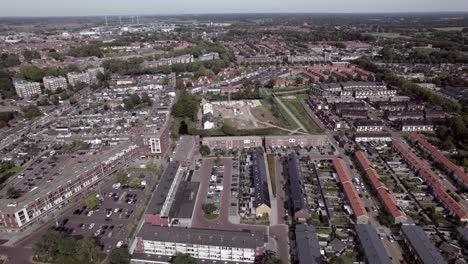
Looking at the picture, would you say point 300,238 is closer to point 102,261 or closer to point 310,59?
point 102,261

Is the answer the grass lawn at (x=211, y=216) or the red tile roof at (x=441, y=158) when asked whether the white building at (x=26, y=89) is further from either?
the red tile roof at (x=441, y=158)

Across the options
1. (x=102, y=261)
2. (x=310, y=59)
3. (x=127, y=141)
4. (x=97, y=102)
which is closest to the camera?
(x=102, y=261)

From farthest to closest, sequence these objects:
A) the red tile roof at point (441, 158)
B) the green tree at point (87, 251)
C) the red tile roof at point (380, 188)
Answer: the red tile roof at point (441, 158), the red tile roof at point (380, 188), the green tree at point (87, 251)

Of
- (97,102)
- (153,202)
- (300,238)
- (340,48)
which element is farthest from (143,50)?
(300,238)

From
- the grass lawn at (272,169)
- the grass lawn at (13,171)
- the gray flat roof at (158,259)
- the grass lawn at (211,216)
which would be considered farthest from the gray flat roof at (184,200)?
the grass lawn at (13,171)

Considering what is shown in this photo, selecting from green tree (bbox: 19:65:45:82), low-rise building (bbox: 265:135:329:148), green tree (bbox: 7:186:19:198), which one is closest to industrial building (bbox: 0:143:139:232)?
green tree (bbox: 7:186:19:198)

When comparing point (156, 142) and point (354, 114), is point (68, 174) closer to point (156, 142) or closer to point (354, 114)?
point (156, 142)
